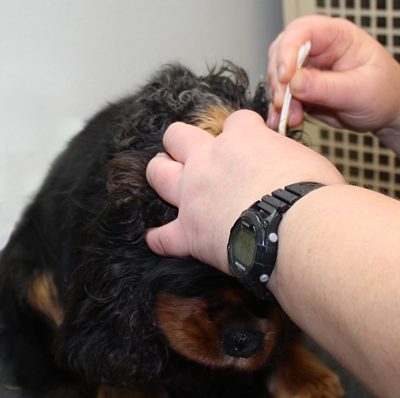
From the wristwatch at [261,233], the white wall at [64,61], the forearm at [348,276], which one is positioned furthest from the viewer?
the white wall at [64,61]

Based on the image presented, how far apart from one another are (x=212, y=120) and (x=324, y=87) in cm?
26

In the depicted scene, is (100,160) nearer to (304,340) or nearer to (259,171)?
(259,171)

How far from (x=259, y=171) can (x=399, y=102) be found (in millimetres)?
625

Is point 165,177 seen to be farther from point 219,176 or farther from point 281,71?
point 281,71

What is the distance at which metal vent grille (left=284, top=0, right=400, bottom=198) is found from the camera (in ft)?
4.93

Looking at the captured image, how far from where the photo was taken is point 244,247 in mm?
556

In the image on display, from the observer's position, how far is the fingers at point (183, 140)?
0.71 meters

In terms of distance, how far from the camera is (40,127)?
3.60 ft

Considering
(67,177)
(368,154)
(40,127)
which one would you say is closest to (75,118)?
(40,127)

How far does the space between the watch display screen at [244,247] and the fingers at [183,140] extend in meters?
0.19

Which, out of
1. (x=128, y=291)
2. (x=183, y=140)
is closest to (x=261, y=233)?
(x=183, y=140)

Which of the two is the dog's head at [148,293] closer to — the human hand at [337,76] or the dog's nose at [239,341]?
the dog's nose at [239,341]

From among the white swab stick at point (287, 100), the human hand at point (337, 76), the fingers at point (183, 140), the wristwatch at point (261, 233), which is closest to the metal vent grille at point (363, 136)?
the human hand at point (337, 76)

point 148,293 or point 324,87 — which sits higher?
point 324,87
